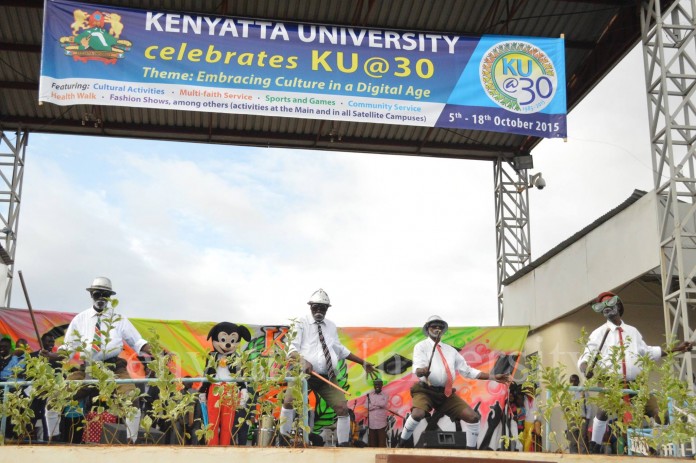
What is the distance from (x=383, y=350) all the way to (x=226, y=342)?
8.66 feet

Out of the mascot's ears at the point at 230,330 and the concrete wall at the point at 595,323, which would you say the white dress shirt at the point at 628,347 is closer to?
the concrete wall at the point at 595,323

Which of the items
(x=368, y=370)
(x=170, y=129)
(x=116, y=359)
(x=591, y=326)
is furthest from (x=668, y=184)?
(x=170, y=129)

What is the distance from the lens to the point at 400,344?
51.4ft

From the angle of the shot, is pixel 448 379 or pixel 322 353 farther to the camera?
pixel 448 379

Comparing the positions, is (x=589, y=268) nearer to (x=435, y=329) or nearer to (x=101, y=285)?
(x=435, y=329)

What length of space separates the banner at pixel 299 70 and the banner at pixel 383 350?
3.78 m

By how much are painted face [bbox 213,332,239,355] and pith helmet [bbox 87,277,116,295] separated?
4244mm

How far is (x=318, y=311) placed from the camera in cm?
1172

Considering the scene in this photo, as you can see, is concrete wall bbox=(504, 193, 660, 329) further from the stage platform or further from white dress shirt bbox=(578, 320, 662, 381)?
the stage platform

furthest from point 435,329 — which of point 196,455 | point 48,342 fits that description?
point 48,342

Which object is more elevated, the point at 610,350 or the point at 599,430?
the point at 610,350

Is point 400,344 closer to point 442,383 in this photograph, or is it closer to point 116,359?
point 442,383

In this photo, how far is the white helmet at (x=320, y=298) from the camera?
11703 mm

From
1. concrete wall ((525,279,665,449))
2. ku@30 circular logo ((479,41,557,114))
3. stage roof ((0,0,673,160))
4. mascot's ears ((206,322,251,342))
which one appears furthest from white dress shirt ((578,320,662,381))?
mascot's ears ((206,322,251,342))
